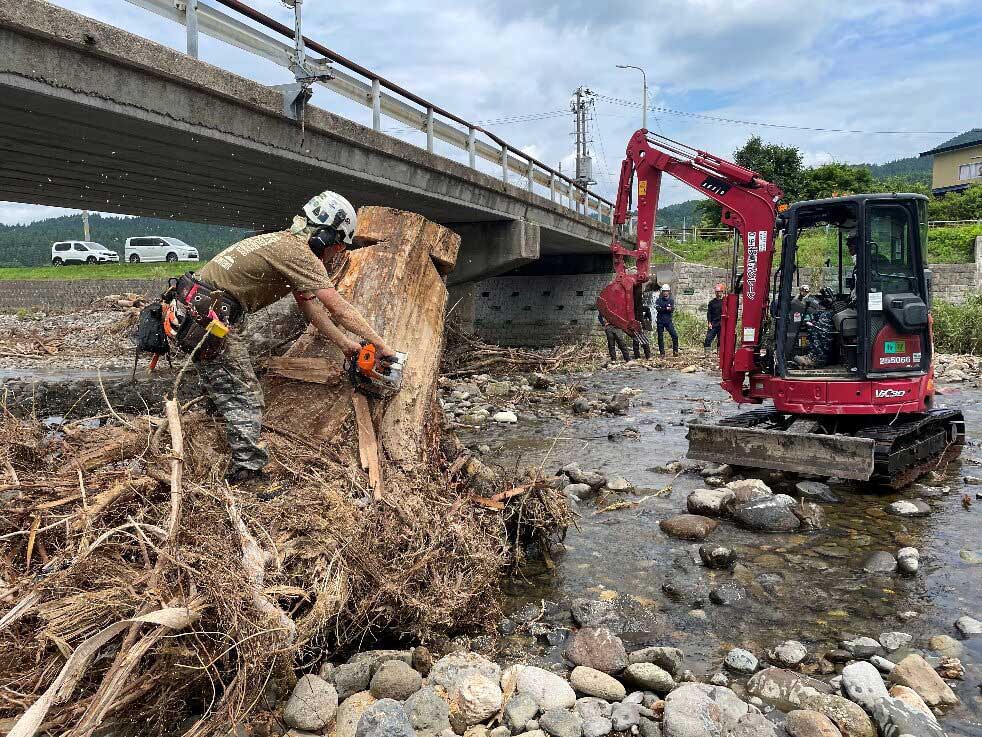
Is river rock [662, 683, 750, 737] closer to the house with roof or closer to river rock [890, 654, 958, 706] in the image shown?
river rock [890, 654, 958, 706]

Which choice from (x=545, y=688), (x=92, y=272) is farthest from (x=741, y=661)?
(x=92, y=272)

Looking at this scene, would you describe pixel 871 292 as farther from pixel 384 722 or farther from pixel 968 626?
pixel 384 722

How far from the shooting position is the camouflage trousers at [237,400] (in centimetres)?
389

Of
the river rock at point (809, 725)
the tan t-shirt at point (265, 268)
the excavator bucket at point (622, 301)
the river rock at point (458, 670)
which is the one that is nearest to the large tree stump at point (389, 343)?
the tan t-shirt at point (265, 268)

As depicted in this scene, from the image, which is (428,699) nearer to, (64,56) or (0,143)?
(64,56)

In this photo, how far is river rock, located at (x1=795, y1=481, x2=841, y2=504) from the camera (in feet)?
20.8

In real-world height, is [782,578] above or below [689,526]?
below

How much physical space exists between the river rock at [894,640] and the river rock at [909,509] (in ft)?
7.94

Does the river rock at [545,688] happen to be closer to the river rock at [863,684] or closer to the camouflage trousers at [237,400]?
the river rock at [863,684]

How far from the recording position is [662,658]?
3375 mm

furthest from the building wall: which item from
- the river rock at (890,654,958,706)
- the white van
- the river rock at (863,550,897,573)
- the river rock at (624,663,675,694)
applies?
the river rock at (624,663,675,694)

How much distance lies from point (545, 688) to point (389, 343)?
2.50 m

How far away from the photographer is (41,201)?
37.8ft

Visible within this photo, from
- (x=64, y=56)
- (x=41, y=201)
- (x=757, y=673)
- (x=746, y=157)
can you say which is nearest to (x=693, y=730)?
(x=757, y=673)
